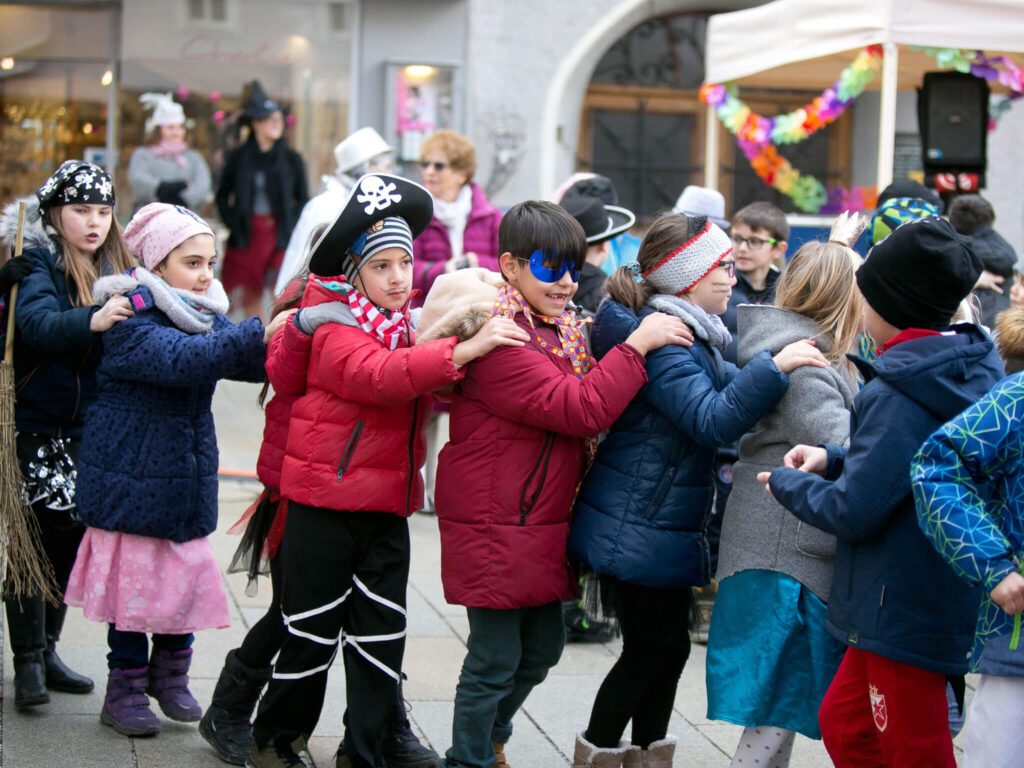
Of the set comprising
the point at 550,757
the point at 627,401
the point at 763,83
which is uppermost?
the point at 763,83

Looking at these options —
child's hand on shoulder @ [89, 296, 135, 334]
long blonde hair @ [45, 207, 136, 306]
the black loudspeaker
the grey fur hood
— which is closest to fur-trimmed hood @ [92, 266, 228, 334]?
child's hand on shoulder @ [89, 296, 135, 334]

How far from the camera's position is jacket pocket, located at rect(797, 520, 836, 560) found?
12.1 feet

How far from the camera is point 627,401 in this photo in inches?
147

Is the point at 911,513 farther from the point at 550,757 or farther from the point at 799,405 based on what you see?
the point at 550,757

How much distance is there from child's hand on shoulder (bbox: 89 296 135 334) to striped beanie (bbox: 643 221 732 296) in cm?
162

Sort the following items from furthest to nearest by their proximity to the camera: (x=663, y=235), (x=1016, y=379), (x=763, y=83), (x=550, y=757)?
(x=763, y=83), (x=550, y=757), (x=663, y=235), (x=1016, y=379)

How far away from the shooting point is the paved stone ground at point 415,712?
4367mm

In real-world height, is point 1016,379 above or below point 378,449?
above

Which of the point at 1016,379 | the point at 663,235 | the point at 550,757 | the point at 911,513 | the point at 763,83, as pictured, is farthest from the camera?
the point at 763,83

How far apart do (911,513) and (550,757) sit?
1736 mm

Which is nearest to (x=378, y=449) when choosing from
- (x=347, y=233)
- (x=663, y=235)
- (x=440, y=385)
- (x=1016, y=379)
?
(x=440, y=385)

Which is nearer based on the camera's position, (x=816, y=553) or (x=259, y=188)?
(x=816, y=553)

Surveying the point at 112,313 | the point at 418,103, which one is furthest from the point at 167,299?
the point at 418,103

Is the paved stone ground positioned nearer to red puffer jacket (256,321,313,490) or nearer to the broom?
the broom
